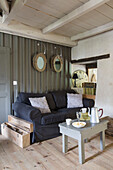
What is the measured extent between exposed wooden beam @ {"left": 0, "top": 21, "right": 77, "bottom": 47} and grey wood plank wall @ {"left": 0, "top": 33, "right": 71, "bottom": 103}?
0.18m

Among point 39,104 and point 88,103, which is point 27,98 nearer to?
point 39,104

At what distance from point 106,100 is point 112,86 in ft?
1.39

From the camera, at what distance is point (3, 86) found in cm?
335

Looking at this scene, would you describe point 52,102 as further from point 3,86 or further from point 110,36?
point 110,36

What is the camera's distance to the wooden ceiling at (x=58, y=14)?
251 centimetres

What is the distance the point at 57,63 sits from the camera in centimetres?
439

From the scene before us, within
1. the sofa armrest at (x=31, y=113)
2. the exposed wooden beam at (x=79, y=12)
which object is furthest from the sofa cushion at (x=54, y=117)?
the exposed wooden beam at (x=79, y=12)

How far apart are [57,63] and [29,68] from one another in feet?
3.20

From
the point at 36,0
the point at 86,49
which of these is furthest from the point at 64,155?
the point at 86,49

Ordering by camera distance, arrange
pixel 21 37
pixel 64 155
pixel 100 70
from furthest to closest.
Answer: pixel 100 70 < pixel 21 37 < pixel 64 155

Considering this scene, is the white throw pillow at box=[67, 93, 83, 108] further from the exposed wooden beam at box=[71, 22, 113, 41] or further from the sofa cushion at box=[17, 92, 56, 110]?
the exposed wooden beam at box=[71, 22, 113, 41]

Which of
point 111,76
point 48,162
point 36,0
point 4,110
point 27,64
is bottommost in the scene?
point 48,162

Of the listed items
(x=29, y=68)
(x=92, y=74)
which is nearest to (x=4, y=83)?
(x=29, y=68)

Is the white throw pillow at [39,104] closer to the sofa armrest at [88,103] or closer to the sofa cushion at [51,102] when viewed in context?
the sofa cushion at [51,102]
